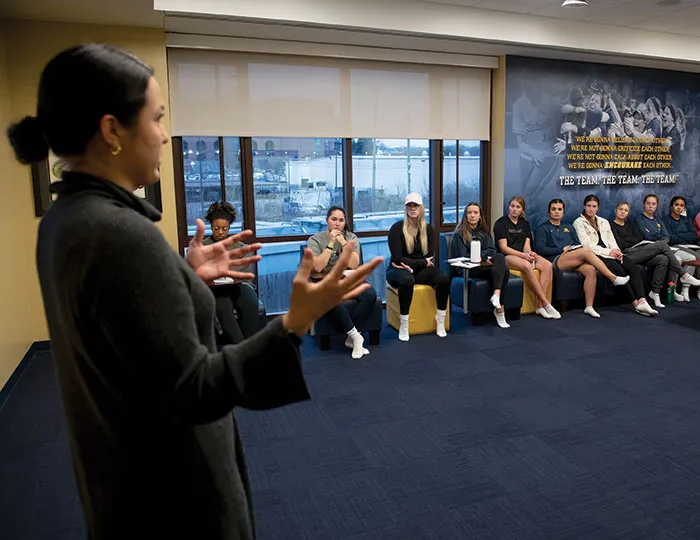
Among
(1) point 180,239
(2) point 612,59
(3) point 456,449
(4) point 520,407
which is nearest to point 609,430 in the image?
(4) point 520,407

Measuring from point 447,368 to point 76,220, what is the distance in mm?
3651

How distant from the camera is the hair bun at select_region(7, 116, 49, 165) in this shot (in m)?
0.95

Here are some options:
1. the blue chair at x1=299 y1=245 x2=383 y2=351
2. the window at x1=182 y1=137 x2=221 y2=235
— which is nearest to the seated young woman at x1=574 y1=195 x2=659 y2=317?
the blue chair at x1=299 y1=245 x2=383 y2=351

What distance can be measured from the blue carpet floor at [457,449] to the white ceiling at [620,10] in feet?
9.99

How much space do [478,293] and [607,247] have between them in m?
1.78

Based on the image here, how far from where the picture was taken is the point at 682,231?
6.64m

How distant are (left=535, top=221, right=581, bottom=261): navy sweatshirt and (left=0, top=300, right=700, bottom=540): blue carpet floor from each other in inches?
61.7

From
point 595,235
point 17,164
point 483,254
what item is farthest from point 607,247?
point 17,164

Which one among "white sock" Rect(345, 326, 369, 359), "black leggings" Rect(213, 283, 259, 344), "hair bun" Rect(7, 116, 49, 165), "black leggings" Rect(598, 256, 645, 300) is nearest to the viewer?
"hair bun" Rect(7, 116, 49, 165)

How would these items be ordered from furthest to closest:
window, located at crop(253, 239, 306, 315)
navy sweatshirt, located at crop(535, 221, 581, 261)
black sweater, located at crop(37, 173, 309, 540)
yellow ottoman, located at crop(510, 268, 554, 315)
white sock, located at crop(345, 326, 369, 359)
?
navy sweatshirt, located at crop(535, 221, 581, 261) < window, located at crop(253, 239, 306, 315) < yellow ottoman, located at crop(510, 268, 554, 315) < white sock, located at crop(345, 326, 369, 359) < black sweater, located at crop(37, 173, 309, 540)

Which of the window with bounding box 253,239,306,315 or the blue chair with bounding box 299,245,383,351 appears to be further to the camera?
the window with bounding box 253,239,306,315

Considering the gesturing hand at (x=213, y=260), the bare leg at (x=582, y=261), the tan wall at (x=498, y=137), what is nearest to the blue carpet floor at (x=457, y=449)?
the bare leg at (x=582, y=261)

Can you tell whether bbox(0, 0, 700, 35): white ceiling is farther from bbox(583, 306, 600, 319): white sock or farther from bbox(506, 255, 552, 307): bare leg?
bbox(583, 306, 600, 319): white sock

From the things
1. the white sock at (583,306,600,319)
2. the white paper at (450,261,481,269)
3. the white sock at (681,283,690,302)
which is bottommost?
the white sock at (583,306,600,319)
